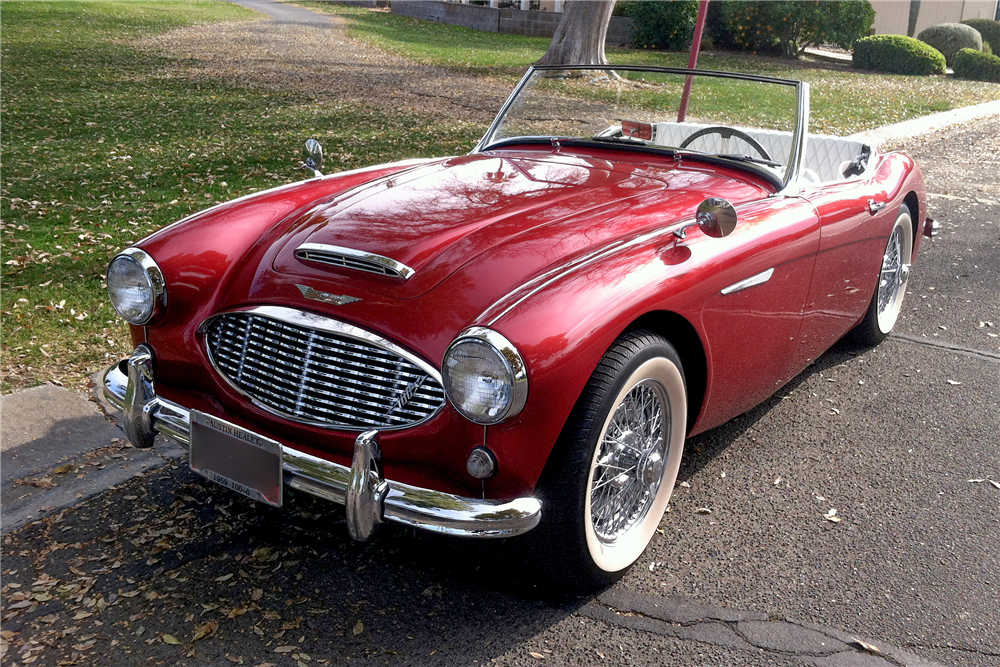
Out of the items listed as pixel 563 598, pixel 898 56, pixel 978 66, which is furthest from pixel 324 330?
pixel 978 66

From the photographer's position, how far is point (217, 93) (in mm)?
12602

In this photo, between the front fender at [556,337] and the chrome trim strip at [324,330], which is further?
the chrome trim strip at [324,330]

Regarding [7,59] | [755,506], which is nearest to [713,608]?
[755,506]

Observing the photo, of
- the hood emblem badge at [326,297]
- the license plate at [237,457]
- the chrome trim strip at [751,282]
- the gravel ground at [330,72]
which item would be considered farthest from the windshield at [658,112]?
the gravel ground at [330,72]

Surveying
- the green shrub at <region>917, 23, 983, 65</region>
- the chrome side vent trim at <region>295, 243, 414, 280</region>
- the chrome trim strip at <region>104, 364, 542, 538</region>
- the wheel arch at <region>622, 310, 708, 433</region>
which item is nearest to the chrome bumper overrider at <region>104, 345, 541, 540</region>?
the chrome trim strip at <region>104, 364, 542, 538</region>

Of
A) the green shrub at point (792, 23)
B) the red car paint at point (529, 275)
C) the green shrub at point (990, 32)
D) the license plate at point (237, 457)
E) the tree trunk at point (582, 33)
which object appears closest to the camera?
the red car paint at point (529, 275)

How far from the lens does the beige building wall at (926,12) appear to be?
3059 centimetres

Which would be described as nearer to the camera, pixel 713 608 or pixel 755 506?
pixel 713 608

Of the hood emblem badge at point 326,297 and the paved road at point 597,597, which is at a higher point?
the hood emblem badge at point 326,297

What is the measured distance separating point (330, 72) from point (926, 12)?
987 inches

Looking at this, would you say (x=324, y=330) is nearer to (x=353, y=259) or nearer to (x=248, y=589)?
(x=353, y=259)

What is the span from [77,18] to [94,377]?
21886 mm

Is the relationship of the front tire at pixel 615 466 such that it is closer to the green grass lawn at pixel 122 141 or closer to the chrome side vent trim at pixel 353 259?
the chrome side vent trim at pixel 353 259

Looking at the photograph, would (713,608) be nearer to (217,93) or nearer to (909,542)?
(909,542)
